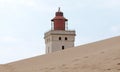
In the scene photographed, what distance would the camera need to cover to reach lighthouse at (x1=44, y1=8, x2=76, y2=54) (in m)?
74.4

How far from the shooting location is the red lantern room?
240ft

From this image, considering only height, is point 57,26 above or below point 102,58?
above

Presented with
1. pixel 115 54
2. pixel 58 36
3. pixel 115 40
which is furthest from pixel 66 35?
pixel 115 54

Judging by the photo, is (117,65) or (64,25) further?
(64,25)

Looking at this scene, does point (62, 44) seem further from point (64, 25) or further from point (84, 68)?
point (84, 68)

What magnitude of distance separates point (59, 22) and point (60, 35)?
273cm

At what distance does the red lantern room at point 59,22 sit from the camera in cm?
7325

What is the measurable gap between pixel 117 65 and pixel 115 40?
26.2ft

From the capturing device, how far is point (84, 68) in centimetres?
1399

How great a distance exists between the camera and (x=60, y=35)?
75.3 m

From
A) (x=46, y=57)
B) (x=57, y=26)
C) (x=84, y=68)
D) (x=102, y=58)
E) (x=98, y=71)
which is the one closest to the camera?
(x=98, y=71)

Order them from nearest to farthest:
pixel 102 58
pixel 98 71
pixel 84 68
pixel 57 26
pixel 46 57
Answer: pixel 98 71
pixel 84 68
pixel 102 58
pixel 46 57
pixel 57 26

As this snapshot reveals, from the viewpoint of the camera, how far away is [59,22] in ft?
242

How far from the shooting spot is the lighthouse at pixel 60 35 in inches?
2931
